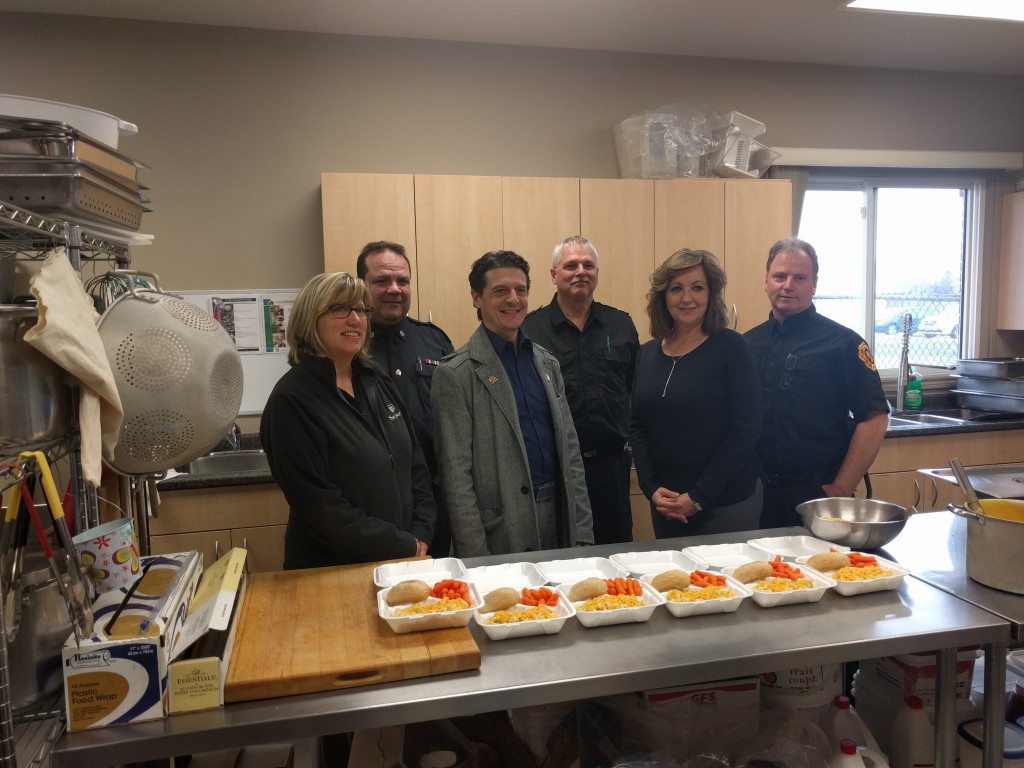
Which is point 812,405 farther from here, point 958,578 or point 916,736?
point 916,736

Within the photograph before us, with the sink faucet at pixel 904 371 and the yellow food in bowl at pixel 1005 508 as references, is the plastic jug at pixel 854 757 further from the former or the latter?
the sink faucet at pixel 904 371

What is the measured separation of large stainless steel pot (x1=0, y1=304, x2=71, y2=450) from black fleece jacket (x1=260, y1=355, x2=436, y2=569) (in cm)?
61

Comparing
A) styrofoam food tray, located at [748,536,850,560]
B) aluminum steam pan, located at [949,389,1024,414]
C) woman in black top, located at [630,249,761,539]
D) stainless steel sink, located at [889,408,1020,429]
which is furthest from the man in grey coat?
aluminum steam pan, located at [949,389,1024,414]

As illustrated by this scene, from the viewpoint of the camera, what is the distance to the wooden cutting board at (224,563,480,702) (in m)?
1.05

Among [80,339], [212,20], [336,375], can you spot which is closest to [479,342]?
[336,375]

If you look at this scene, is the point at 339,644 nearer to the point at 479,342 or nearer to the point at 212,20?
the point at 479,342

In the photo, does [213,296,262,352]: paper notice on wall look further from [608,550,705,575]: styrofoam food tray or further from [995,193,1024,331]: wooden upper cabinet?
[995,193,1024,331]: wooden upper cabinet

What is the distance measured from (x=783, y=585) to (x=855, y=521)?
17.5 inches

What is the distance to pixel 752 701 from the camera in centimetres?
140

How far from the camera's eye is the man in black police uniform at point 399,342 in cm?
233

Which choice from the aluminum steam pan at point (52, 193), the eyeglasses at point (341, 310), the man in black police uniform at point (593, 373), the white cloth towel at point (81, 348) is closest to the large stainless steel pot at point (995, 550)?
the man in black police uniform at point (593, 373)

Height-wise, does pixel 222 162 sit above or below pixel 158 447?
above

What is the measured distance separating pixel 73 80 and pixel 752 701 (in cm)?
349

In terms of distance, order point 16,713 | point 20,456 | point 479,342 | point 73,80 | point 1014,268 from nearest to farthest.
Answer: point 20,456 → point 16,713 → point 479,342 → point 73,80 → point 1014,268
